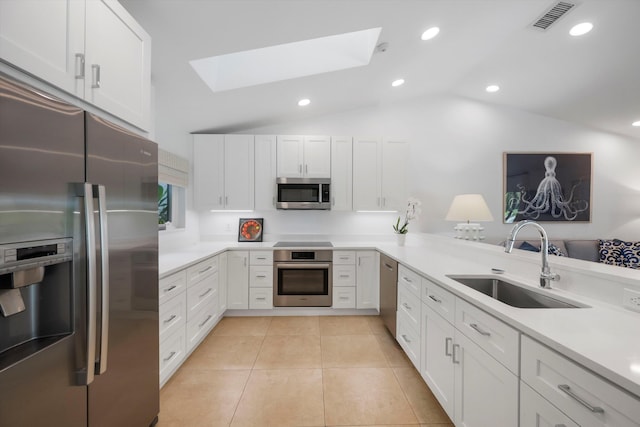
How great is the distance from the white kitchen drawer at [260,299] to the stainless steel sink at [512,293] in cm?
219

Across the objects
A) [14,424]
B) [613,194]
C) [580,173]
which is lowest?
[14,424]

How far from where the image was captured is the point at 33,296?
2.93 feet

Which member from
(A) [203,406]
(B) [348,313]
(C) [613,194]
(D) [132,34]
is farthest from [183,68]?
(C) [613,194]

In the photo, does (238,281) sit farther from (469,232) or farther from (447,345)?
(469,232)

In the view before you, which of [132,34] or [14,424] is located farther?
[132,34]

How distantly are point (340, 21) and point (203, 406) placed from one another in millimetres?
2819

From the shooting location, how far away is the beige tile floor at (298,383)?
5.64 ft

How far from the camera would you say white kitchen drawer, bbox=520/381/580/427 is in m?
0.84

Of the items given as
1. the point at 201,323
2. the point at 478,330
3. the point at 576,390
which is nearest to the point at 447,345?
the point at 478,330

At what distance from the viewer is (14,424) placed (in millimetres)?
759

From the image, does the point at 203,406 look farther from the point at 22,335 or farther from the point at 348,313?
the point at 348,313

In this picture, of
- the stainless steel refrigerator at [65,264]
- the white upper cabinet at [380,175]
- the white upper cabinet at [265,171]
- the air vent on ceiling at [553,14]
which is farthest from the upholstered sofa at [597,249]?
the stainless steel refrigerator at [65,264]

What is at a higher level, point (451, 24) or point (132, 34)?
point (451, 24)

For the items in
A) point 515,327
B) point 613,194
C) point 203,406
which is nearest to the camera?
point 515,327
